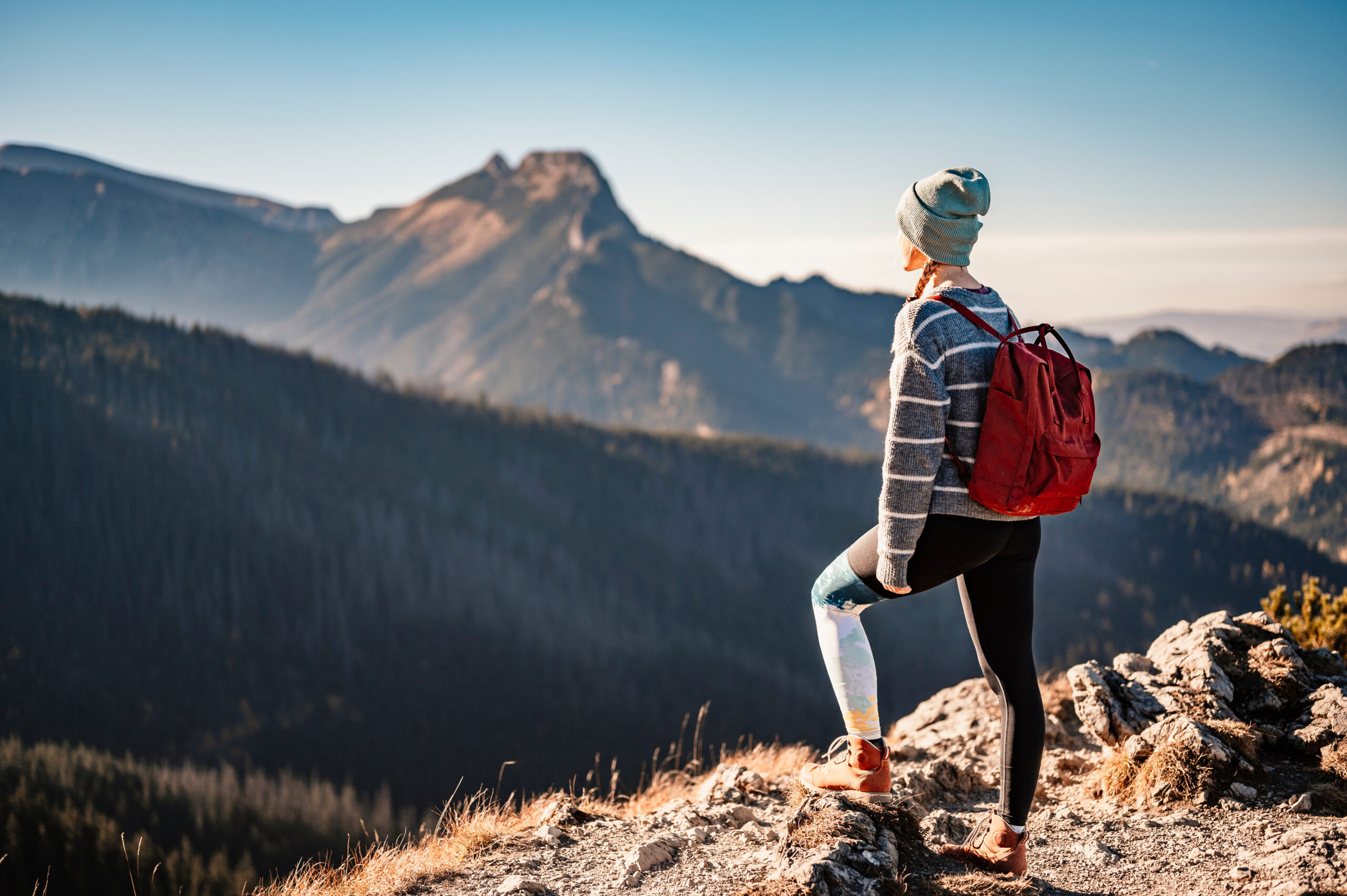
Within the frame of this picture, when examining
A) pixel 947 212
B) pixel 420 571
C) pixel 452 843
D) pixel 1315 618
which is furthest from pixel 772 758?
pixel 420 571

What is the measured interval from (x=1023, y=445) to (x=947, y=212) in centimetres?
95

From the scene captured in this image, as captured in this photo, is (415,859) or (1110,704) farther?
(1110,704)

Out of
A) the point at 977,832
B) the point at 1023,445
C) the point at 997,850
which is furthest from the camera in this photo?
the point at 977,832

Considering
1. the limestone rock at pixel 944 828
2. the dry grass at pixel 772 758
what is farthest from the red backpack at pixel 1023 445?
the dry grass at pixel 772 758

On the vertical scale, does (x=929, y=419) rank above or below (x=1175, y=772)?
above

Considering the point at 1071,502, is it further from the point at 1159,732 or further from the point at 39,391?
the point at 39,391

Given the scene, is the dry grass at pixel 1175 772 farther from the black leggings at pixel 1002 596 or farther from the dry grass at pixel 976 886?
the black leggings at pixel 1002 596

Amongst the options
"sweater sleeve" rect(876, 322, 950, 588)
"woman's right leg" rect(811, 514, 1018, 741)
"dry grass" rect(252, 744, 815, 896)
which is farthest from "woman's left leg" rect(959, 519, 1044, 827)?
"dry grass" rect(252, 744, 815, 896)

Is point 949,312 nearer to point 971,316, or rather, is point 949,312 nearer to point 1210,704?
point 971,316

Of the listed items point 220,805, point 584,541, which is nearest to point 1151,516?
point 584,541

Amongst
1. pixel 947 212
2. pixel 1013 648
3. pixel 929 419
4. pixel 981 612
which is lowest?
pixel 1013 648

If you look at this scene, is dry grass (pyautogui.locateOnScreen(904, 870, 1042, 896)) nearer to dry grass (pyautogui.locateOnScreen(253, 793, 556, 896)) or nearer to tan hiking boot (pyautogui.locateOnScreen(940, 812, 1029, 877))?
tan hiking boot (pyautogui.locateOnScreen(940, 812, 1029, 877))

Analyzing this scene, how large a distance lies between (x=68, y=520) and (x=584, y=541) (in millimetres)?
79205

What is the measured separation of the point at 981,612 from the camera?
3486mm
